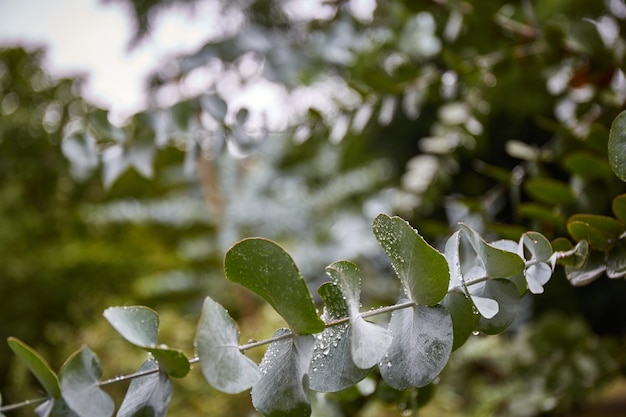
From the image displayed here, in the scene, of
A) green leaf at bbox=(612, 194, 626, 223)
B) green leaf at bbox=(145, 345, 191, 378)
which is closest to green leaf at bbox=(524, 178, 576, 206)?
green leaf at bbox=(612, 194, 626, 223)

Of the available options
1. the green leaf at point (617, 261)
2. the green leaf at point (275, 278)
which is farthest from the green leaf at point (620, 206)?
the green leaf at point (275, 278)

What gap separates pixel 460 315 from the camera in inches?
7.5

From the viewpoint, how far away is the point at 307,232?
4.66ft

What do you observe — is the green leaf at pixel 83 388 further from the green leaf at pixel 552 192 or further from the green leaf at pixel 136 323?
the green leaf at pixel 552 192

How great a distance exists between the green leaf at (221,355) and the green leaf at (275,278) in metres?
0.01

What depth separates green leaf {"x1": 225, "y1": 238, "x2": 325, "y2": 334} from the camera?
169 millimetres

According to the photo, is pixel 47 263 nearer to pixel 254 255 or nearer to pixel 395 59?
pixel 395 59

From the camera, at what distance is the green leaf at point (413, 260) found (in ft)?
0.57

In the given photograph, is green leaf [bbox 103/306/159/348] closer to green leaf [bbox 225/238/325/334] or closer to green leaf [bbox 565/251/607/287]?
green leaf [bbox 225/238/325/334]

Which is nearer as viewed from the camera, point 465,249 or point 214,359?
point 214,359

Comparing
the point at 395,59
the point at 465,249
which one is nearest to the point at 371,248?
the point at 395,59

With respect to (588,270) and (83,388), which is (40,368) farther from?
(588,270)

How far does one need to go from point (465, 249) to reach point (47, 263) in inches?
39.7

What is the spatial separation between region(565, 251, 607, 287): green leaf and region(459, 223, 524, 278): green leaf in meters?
0.03
